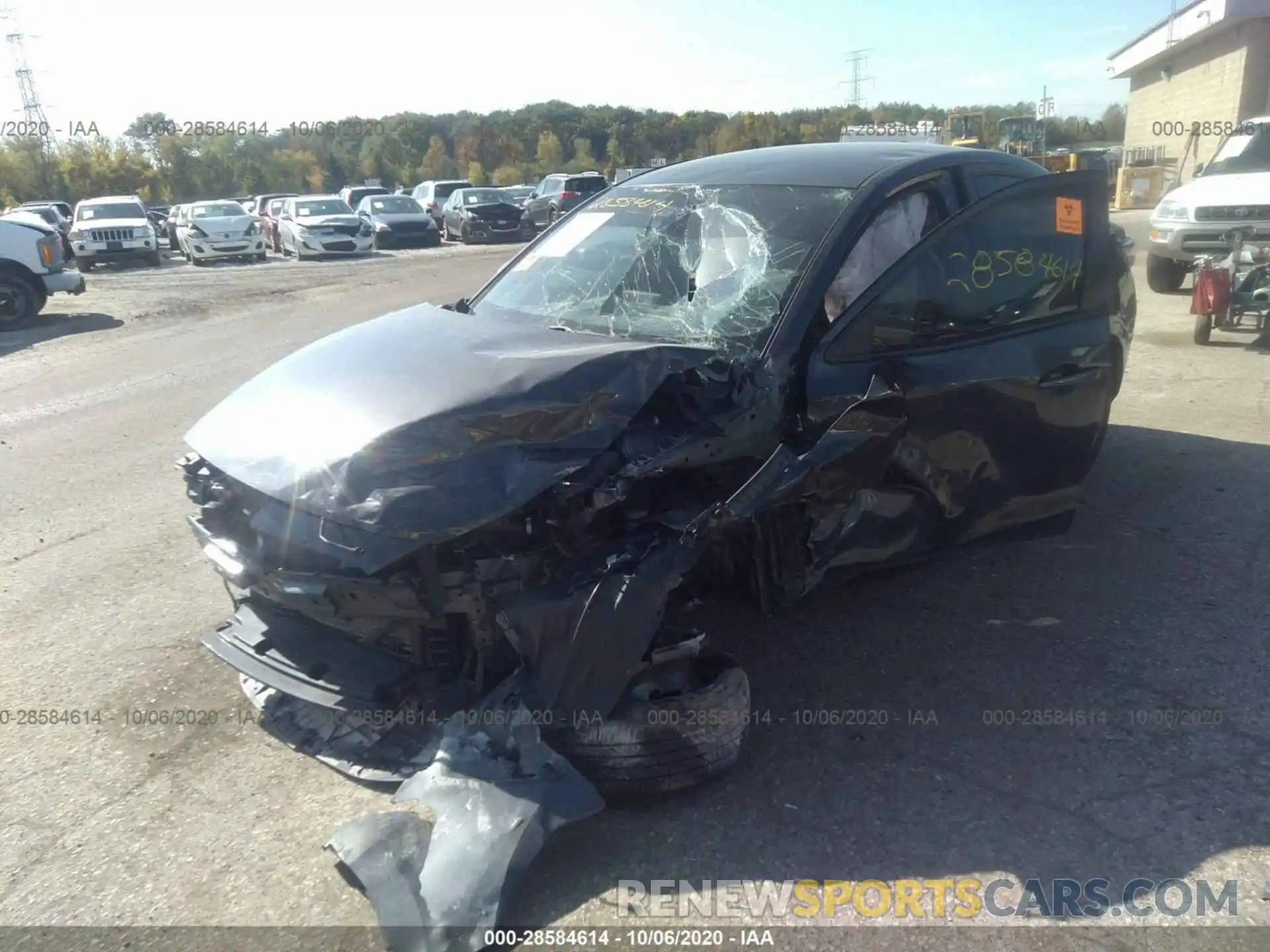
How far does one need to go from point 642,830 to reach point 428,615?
0.90 meters

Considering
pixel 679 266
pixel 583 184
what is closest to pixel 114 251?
pixel 583 184

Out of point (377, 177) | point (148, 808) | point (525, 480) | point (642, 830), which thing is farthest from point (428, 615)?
point (377, 177)

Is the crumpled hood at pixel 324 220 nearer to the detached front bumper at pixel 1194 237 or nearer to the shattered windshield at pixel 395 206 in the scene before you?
the shattered windshield at pixel 395 206

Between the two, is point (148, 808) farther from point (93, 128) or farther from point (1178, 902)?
point (93, 128)

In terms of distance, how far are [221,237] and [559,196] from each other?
9730mm

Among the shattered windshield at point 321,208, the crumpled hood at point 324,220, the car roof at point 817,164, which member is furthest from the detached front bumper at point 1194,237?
the shattered windshield at point 321,208

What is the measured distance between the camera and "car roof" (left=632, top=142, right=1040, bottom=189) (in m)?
3.97

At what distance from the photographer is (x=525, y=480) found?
9.13 ft

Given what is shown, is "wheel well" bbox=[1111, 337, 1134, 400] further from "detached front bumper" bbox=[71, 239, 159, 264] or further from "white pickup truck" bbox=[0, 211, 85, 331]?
"detached front bumper" bbox=[71, 239, 159, 264]

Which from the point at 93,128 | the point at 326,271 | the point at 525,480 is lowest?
the point at 326,271

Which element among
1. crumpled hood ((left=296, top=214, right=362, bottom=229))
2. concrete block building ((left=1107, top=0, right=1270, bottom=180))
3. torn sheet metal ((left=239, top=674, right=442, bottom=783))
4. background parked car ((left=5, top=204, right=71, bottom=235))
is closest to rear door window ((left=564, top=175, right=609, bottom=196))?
crumpled hood ((left=296, top=214, right=362, bottom=229))

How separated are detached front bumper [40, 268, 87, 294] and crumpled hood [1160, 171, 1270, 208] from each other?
1446 centimetres

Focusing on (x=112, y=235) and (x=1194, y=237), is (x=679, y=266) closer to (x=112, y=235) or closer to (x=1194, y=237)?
(x=1194, y=237)

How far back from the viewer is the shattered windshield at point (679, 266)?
11.8 ft
